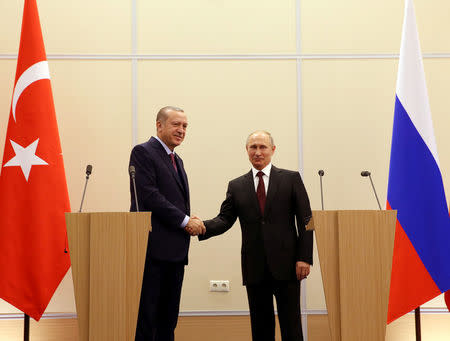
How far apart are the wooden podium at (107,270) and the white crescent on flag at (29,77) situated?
1.44 m

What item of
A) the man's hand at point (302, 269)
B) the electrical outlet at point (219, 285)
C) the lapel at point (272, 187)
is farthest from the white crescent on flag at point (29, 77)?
the man's hand at point (302, 269)

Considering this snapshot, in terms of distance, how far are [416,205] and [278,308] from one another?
1.23m

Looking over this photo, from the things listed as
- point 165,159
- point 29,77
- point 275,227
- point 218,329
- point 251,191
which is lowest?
point 218,329

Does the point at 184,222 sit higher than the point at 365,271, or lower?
higher

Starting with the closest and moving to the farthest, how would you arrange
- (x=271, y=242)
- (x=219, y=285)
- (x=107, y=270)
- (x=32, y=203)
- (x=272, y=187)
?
(x=107, y=270) → (x=271, y=242) → (x=272, y=187) → (x=32, y=203) → (x=219, y=285)

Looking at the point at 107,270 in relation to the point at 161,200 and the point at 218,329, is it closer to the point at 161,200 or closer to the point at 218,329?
the point at 161,200

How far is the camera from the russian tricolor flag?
349 cm

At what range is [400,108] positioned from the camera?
12.1ft

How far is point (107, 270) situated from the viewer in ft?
8.27

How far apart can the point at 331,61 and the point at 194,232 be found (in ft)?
6.46

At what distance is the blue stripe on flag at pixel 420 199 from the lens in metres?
3.48

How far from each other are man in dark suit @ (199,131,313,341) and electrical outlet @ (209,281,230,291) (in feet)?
2.70

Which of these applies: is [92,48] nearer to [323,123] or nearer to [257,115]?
[257,115]

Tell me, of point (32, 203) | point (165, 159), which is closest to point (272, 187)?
point (165, 159)
